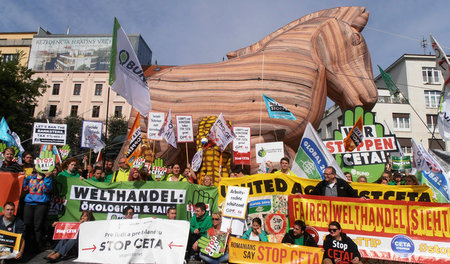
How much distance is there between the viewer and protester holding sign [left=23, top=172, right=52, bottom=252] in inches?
256

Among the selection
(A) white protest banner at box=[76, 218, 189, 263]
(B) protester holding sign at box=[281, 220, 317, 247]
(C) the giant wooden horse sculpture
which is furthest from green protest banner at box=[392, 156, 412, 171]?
(A) white protest banner at box=[76, 218, 189, 263]

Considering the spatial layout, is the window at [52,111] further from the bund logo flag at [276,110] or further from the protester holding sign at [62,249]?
the protester holding sign at [62,249]

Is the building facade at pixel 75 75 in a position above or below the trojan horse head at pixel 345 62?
above

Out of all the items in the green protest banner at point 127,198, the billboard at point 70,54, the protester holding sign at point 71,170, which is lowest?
the green protest banner at point 127,198

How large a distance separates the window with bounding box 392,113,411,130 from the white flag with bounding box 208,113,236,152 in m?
30.9

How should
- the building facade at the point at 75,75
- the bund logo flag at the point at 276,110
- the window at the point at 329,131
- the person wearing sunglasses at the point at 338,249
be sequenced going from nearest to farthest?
the person wearing sunglasses at the point at 338,249, the bund logo flag at the point at 276,110, the window at the point at 329,131, the building facade at the point at 75,75

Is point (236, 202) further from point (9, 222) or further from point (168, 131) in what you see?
point (168, 131)

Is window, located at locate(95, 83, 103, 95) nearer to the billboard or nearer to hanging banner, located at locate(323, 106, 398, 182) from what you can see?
the billboard

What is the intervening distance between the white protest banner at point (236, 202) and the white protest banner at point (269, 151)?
324cm

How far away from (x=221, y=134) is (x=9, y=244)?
507 cm

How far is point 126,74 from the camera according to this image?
6.94 metres

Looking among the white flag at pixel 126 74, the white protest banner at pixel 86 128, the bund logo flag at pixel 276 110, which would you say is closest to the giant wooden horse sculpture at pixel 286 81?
the bund logo flag at pixel 276 110

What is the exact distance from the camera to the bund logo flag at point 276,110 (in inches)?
364

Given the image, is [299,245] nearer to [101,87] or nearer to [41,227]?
[41,227]
